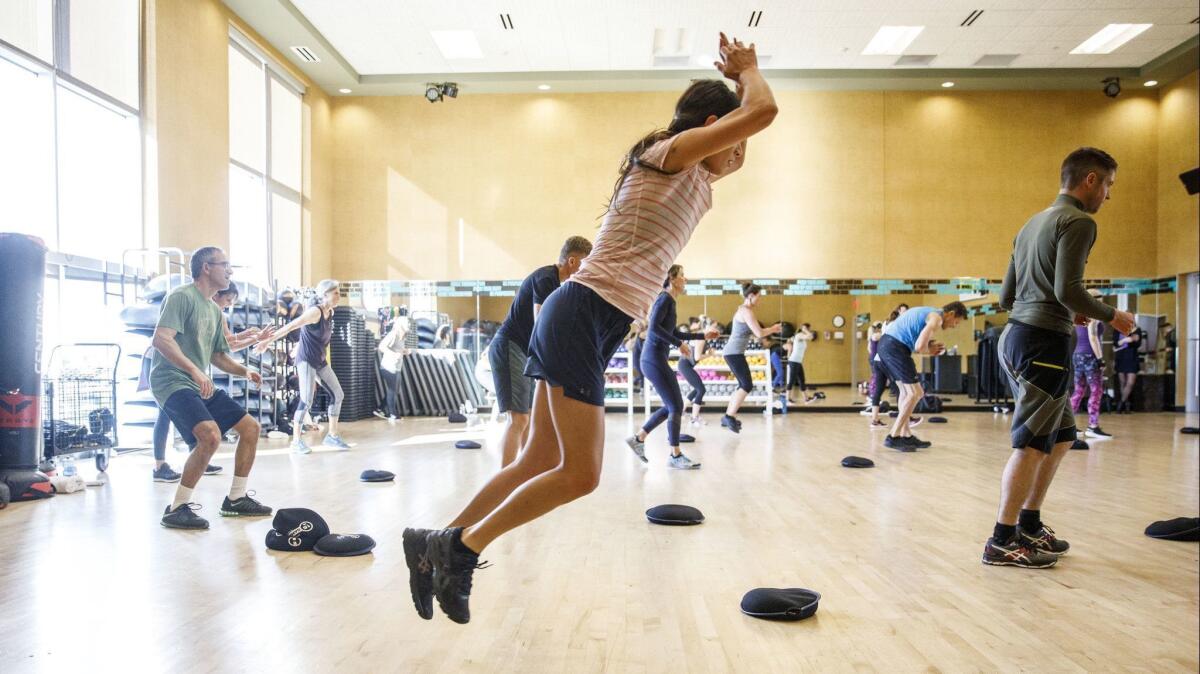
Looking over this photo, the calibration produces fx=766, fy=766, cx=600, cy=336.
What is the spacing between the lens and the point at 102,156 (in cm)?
919

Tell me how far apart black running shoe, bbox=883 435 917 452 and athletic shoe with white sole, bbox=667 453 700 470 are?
2.65m

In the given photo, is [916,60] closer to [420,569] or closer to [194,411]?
[194,411]

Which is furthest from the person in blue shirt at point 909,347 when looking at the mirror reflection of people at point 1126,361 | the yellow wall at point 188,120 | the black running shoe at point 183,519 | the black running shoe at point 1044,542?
the yellow wall at point 188,120

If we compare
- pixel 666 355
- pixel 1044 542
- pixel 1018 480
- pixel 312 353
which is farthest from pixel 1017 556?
pixel 312 353

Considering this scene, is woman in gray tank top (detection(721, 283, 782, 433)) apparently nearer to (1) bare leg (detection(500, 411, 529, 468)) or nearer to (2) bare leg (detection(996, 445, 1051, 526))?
(1) bare leg (detection(500, 411, 529, 468))

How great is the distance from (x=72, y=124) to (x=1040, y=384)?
32.2ft

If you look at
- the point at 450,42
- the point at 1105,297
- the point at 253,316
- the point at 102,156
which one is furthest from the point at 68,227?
the point at 1105,297

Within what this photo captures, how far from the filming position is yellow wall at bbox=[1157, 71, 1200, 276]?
14.0 meters

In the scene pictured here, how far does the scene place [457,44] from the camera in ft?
44.3

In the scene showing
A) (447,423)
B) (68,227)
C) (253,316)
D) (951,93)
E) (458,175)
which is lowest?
(447,423)

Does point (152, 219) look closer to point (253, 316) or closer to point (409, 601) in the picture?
point (253, 316)

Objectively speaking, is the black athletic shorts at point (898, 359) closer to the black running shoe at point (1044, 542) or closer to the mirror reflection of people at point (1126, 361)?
the black running shoe at point (1044, 542)

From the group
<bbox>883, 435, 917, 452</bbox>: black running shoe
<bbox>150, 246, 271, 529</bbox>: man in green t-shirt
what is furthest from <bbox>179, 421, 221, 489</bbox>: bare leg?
<bbox>883, 435, 917, 452</bbox>: black running shoe

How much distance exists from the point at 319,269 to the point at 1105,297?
1497 centimetres
